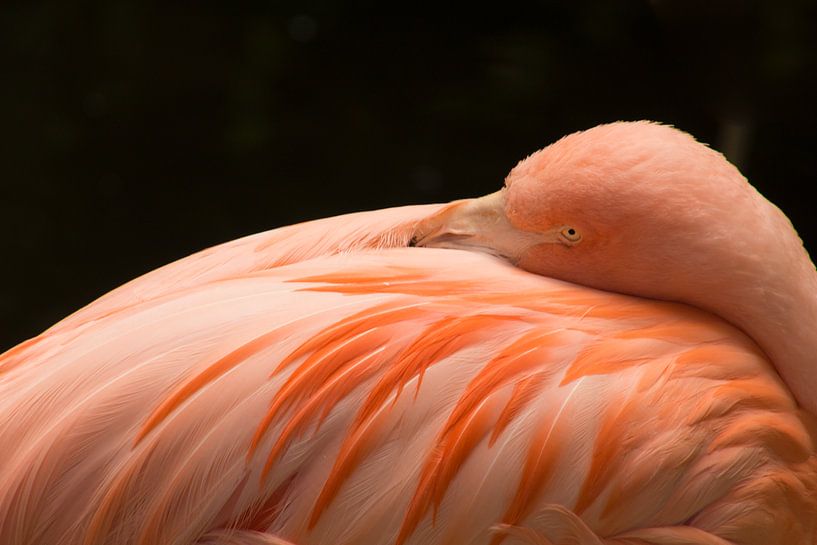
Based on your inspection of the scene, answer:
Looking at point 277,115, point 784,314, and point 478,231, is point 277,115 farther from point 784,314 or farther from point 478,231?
point 784,314

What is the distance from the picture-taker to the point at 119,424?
1.23 metres

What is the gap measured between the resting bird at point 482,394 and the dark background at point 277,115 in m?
1.70

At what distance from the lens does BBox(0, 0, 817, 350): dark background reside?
123 inches

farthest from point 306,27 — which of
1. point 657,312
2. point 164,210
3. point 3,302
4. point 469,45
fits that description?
point 657,312

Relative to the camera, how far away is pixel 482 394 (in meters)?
1.26

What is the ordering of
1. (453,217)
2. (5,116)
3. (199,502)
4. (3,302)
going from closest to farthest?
(199,502)
(453,217)
(3,302)
(5,116)

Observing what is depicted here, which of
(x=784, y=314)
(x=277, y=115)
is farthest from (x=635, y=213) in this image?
(x=277, y=115)

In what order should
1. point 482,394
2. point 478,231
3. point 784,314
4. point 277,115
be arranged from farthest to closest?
point 277,115, point 478,231, point 784,314, point 482,394

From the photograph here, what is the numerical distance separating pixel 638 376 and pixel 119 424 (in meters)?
0.64

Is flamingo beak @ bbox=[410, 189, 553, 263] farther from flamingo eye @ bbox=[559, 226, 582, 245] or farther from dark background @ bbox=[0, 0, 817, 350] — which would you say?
dark background @ bbox=[0, 0, 817, 350]

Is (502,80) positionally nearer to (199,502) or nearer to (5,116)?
(5,116)

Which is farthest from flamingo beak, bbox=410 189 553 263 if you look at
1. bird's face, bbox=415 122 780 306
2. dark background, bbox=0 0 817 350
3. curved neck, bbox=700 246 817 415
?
dark background, bbox=0 0 817 350

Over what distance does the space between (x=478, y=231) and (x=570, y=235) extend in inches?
5.9

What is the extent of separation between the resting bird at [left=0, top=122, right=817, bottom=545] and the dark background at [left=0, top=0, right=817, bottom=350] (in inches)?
67.0
